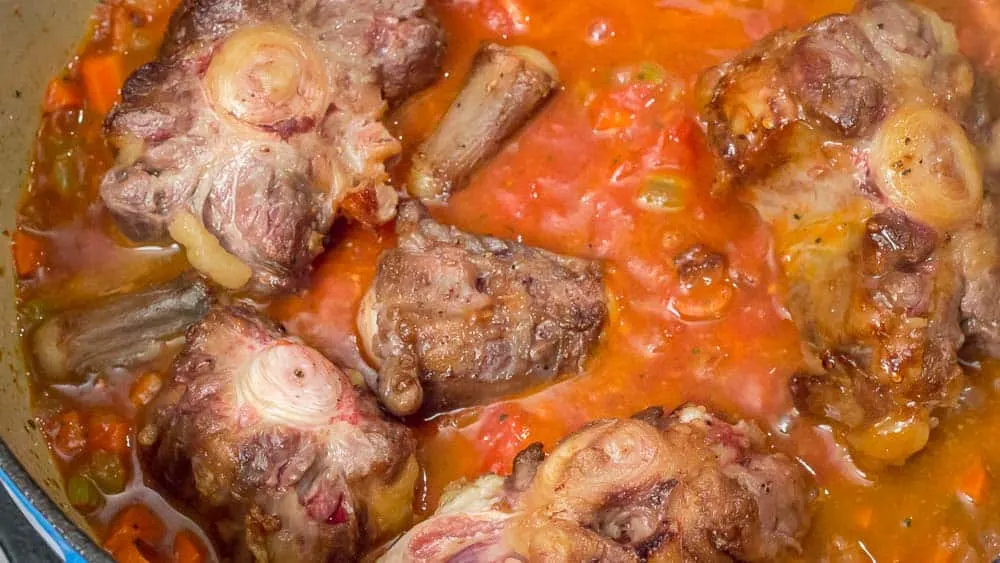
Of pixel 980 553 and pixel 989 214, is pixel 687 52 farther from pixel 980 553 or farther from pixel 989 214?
pixel 980 553

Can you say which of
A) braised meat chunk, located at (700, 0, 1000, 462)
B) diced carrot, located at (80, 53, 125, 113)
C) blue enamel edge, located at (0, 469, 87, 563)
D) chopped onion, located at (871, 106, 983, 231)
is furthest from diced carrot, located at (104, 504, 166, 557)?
chopped onion, located at (871, 106, 983, 231)

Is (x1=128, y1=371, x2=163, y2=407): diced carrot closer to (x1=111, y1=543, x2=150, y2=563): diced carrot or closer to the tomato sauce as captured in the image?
the tomato sauce

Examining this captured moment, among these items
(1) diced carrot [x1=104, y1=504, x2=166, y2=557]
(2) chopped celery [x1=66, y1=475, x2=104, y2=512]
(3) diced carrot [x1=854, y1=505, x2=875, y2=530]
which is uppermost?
(2) chopped celery [x1=66, y1=475, x2=104, y2=512]

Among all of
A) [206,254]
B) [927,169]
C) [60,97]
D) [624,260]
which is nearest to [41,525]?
[206,254]

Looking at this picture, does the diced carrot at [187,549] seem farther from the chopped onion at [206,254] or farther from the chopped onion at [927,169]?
the chopped onion at [927,169]

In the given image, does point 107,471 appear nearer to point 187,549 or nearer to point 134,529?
point 134,529

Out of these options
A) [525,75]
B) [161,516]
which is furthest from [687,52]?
[161,516]

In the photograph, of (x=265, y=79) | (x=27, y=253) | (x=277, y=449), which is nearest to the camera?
(x=277, y=449)
